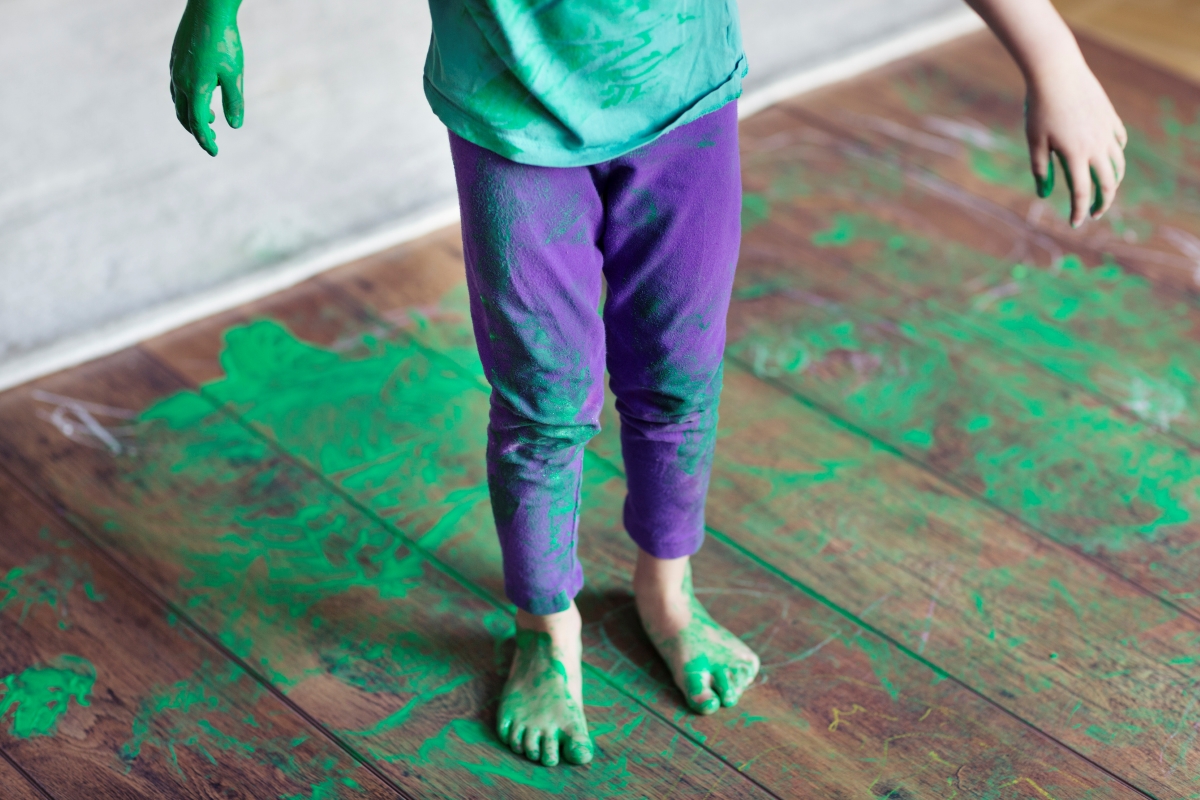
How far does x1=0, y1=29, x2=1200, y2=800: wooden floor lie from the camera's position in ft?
3.47

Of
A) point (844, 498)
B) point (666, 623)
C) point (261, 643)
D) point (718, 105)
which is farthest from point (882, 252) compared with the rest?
point (261, 643)

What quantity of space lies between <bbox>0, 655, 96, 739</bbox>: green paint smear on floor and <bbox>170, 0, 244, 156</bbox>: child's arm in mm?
557

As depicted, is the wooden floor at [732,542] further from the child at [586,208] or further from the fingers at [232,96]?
the fingers at [232,96]

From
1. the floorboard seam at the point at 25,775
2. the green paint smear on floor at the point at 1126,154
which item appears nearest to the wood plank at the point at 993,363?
the green paint smear on floor at the point at 1126,154

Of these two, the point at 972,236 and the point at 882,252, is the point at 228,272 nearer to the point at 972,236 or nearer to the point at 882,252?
the point at 882,252

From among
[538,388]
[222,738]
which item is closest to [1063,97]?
[538,388]

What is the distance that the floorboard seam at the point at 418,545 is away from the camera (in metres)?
1.06

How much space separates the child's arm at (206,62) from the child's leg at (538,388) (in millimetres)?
161

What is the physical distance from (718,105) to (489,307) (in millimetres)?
224

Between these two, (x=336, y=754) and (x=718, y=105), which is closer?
(x=718, y=105)

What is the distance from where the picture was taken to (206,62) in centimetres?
82

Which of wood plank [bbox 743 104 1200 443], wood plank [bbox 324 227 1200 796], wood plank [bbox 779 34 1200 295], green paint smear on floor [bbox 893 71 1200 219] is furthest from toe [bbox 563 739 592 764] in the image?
green paint smear on floor [bbox 893 71 1200 219]

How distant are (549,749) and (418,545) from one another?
32 centimetres

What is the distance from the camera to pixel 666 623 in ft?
3.67
